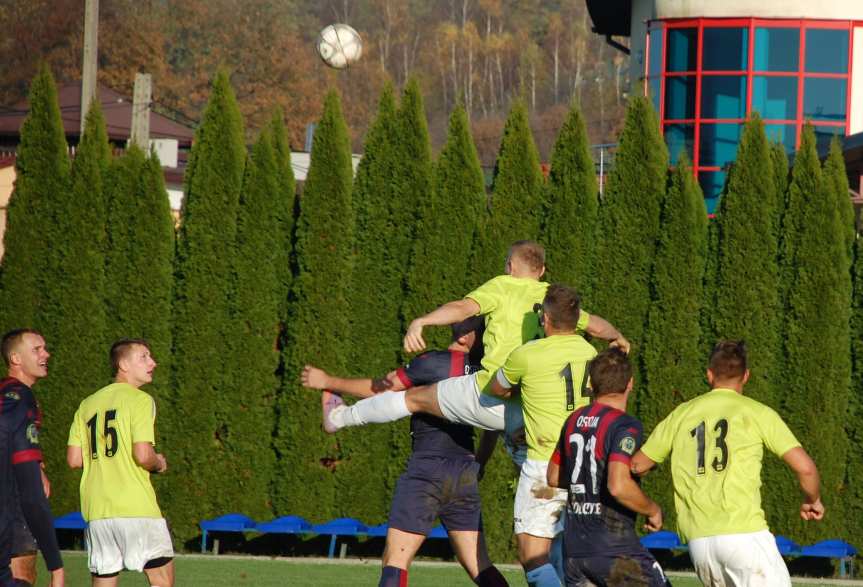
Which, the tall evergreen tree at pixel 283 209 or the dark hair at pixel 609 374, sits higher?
the tall evergreen tree at pixel 283 209

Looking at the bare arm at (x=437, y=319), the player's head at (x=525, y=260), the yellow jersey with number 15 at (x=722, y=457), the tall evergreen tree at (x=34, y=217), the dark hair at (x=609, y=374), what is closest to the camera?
Answer: the yellow jersey with number 15 at (x=722, y=457)

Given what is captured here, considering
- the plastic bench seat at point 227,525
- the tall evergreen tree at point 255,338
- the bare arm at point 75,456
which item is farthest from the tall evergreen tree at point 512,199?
the bare arm at point 75,456

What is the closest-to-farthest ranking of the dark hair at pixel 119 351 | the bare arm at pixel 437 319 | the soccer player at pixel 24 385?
the bare arm at pixel 437 319
the soccer player at pixel 24 385
the dark hair at pixel 119 351

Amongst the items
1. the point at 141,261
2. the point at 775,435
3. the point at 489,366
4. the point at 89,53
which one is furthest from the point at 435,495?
the point at 89,53

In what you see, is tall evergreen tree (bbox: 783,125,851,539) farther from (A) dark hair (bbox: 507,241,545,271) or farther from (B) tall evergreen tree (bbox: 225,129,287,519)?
(A) dark hair (bbox: 507,241,545,271)

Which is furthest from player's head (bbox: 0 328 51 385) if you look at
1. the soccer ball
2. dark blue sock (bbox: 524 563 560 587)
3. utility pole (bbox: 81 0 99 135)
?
the soccer ball

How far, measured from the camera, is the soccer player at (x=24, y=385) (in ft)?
25.4

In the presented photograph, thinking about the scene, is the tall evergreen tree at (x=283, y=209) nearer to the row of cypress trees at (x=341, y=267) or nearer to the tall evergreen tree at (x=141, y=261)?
the row of cypress trees at (x=341, y=267)

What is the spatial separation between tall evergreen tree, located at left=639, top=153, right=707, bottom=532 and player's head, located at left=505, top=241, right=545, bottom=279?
512cm

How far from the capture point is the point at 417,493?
8.16m

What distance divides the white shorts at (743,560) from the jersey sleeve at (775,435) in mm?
436

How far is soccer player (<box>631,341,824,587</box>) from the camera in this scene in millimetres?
6445

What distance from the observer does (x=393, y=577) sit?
7.95 metres

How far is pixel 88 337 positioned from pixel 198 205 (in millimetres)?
1788
